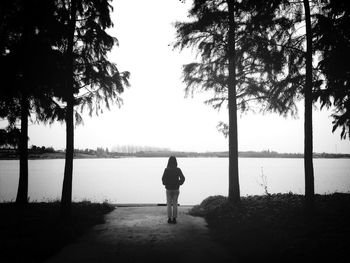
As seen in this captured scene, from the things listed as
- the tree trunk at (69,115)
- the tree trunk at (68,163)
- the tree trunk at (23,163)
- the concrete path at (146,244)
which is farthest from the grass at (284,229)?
the tree trunk at (23,163)

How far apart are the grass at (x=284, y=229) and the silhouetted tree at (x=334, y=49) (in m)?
3.43

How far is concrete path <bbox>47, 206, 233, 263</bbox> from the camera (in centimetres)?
629

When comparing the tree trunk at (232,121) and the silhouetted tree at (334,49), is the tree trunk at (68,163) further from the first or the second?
the silhouetted tree at (334,49)

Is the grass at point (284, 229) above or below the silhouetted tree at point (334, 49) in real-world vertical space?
below

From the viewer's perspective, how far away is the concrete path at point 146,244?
629cm

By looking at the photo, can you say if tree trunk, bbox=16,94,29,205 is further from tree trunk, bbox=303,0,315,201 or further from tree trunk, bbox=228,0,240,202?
tree trunk, bbox=303,0,315,201

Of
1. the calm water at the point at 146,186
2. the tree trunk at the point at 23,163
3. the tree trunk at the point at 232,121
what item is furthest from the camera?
the calm water at the point at 146,186

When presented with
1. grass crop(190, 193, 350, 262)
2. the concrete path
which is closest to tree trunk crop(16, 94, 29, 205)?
the concrete path

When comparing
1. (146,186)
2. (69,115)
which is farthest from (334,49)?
Answer: (146,186)

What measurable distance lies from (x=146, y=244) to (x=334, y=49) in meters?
7.63

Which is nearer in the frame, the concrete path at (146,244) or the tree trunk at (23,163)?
the concrete path at (146,244)

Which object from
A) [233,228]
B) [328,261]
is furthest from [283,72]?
[328,261]

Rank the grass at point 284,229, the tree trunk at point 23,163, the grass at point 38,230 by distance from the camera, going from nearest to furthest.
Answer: the grass at point 284,229
the grass at point 38,230
the tree trunk at point 23,163

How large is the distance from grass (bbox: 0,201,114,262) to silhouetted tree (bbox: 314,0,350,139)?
8.81 meters
